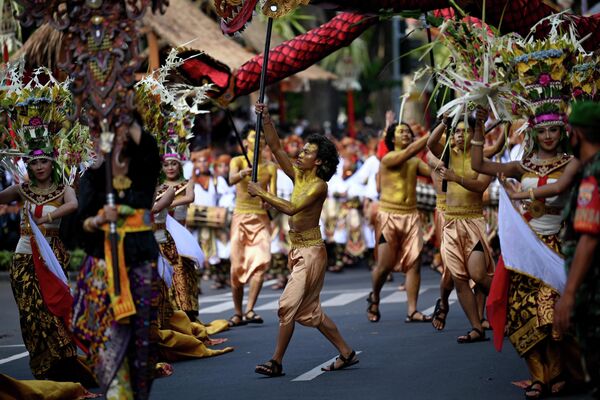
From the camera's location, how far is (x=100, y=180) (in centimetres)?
801

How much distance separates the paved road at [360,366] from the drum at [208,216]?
12.9 ft

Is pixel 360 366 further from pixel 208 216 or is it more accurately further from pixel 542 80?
pixel 208 216

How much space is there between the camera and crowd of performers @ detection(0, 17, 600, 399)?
7.76m

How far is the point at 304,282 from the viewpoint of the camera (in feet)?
32.8

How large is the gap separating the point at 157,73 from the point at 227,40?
10.8 m

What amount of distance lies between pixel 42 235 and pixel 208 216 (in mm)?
8806

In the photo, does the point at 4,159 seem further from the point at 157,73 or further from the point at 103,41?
Answer: the point at 103,41

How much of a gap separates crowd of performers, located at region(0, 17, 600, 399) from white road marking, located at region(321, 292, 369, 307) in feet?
5.46

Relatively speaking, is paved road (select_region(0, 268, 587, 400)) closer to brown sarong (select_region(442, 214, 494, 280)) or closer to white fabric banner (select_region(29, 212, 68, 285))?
brown sarong (select_region(442, 214, 494, 280))

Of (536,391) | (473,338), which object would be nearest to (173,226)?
(473,338)

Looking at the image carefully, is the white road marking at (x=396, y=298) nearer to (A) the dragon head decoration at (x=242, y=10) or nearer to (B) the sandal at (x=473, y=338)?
(B) the sandal at (x=473, y=338)

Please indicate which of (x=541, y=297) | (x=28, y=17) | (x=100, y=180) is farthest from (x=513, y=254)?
(x=28, y=17)

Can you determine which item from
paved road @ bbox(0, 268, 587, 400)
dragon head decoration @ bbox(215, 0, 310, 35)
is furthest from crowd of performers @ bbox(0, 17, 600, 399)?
dragon head decoration @ bbox(215, 0, 310, 35)

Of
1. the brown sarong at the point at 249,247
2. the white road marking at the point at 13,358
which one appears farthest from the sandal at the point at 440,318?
the white road marking at the point at 13,358
